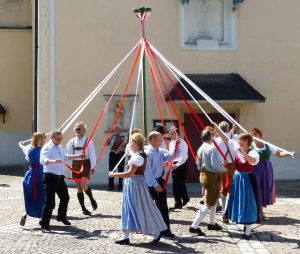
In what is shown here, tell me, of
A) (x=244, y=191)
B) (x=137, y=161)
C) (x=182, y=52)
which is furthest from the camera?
(x=182, y=52)

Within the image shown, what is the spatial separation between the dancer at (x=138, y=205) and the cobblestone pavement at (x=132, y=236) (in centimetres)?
24

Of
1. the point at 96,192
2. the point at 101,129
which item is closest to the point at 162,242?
the point at 96,192

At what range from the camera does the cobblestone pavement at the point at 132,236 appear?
859cm

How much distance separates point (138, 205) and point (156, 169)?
2.45 feet

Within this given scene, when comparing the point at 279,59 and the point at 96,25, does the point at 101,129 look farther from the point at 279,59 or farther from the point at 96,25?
the point at 279,59

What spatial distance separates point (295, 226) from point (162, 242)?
2.37 metres

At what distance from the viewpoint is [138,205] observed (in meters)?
8.75

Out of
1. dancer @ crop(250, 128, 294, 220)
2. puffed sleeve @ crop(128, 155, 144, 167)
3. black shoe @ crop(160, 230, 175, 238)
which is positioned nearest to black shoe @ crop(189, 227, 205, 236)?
black shoe @ crop(160, 230, 175, 238)

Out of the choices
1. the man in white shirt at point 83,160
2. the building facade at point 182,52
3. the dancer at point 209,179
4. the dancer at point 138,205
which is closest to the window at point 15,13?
the building facade at point 182,52

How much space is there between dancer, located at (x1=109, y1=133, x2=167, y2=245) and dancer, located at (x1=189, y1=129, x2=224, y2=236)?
870 mm

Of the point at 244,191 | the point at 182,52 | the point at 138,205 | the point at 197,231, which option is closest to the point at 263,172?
the point at 244,191

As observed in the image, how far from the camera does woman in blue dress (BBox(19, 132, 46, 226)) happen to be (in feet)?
33.6

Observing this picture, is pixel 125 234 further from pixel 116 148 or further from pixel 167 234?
pixel 116 148

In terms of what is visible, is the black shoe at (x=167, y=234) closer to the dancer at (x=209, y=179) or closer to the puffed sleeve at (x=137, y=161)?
the dancer at (x=209, y=179)
